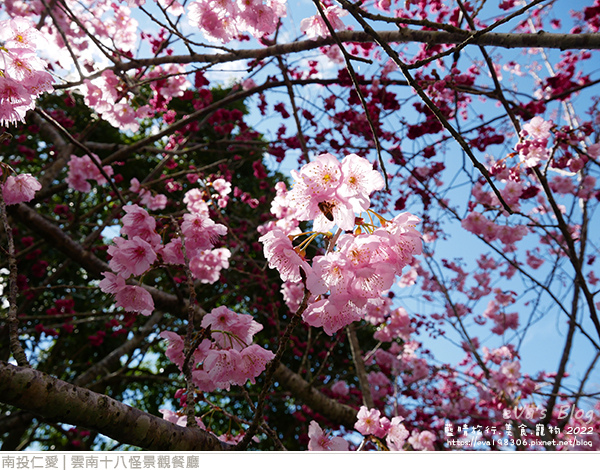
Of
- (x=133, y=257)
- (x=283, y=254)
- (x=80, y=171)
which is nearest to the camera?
(x=283, y=254)

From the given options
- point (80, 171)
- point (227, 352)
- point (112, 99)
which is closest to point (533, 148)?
point (227, 352)

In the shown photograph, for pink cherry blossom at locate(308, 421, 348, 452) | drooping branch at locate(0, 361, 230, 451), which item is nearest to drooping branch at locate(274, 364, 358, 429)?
pink cherry blossom at locate(308, 421, 348, 452)

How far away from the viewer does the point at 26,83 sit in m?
1.13

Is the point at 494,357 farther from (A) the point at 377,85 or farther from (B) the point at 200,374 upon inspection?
(B) the point at 200,374

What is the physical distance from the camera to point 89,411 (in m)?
0.87

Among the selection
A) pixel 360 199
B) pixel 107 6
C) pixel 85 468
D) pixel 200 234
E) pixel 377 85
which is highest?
pixel 107 6

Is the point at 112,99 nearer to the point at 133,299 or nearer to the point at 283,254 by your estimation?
the point at 133,299

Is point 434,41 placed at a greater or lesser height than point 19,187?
greater

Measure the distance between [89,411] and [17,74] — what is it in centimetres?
91

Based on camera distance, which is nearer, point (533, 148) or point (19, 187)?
point (19, 187)

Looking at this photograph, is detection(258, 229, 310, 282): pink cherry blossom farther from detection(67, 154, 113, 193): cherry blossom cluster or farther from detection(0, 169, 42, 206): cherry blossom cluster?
detection(67, 154, 113, 193): cherry blossom cluster

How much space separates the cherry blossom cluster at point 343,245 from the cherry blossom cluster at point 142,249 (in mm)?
550

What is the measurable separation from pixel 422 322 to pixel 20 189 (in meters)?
3.39

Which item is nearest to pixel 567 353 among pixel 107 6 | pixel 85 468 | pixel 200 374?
pixel 200 374
